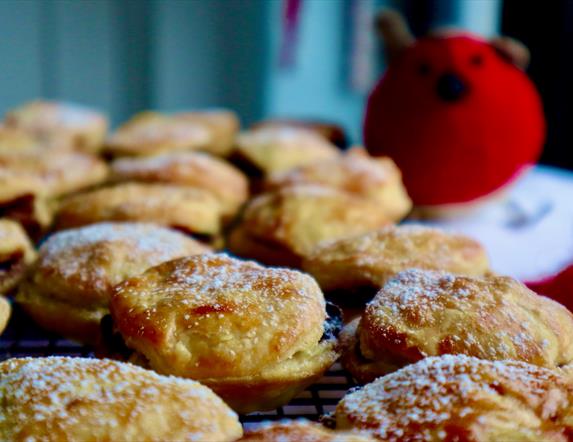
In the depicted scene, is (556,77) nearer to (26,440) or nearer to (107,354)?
(107,354)

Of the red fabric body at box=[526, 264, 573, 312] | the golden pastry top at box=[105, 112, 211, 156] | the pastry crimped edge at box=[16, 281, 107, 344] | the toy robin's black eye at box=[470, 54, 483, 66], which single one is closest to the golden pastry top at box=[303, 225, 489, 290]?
the red fabric body at box=[526, 264, 573, 312]

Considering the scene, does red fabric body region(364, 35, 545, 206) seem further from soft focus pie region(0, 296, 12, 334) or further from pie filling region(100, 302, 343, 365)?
soft focus pie region(0, 296, 12, 334)

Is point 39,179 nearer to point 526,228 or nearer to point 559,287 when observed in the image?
point 559,287

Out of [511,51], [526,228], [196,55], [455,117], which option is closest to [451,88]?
[455,117]

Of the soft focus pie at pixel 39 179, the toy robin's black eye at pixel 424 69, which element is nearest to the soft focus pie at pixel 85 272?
the soft focus pie at pixel 39 179

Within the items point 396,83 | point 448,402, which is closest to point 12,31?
point 396,83
